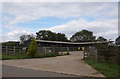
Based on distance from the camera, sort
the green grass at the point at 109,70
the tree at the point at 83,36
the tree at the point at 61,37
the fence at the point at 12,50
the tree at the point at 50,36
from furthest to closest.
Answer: the tree at the point at 83,36 < the tree at the point at 50,36 < the tree at the point at 61,37 < the fence at the point at 12,50 < the green grass at the point at 109,70

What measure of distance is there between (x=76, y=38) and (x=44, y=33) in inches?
801

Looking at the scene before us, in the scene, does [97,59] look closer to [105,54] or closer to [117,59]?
[105,54]

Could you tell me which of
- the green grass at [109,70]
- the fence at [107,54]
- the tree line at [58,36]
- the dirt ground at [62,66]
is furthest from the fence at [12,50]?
the tree line at [58,36]

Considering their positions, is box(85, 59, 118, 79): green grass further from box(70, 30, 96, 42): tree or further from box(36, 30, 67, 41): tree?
box(70, 30, 96, 42): tree

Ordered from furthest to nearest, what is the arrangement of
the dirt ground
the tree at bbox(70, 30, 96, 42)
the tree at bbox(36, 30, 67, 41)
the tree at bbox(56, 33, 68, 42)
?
the tree at bbox(70, 30, 96, 42) < the tree at bbox(36, 30, 67, 41) < the tree at bbox(56, 33, 68, 42) < the dirt ground

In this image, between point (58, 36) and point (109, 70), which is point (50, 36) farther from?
point (109, 70)

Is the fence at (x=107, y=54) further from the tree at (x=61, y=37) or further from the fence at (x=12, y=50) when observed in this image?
the tree at (x=61, y=37)

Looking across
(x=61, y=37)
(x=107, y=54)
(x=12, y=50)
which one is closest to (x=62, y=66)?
(x=107, y=54)

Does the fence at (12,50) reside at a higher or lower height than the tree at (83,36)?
lower

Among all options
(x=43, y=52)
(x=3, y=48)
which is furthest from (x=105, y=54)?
(x=3, y=48)

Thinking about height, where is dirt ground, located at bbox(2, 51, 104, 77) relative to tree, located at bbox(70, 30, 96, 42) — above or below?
below

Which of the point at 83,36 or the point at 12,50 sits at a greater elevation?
the point at 83,36

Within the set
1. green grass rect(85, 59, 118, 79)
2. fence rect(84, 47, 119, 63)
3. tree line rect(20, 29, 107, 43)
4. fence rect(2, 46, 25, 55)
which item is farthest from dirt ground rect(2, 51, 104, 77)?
tree line rect(20, 29, 107, 43)

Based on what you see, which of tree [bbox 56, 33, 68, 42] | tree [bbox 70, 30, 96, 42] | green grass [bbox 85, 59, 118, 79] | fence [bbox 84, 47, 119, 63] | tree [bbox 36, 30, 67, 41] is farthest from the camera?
tree [bbox 70, 30, 96, 42]
